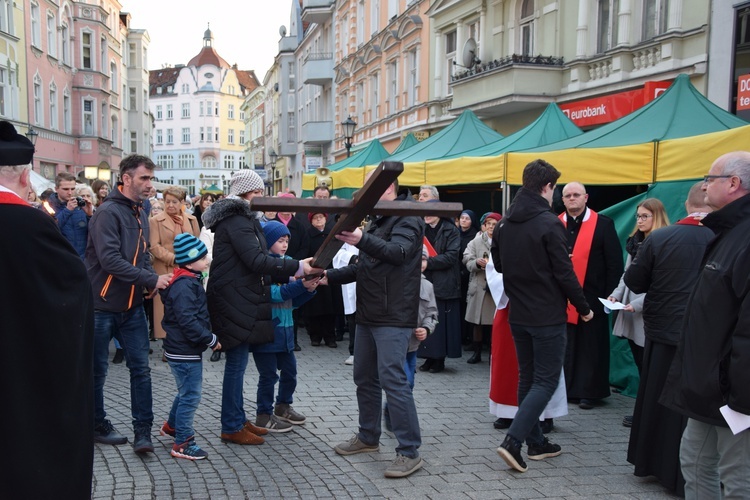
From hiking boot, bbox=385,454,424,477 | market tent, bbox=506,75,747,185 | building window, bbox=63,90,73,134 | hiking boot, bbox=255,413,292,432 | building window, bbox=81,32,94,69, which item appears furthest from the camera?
building window, bbox=81,32,94,69

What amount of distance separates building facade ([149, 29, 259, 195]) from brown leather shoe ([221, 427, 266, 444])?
96609 mm

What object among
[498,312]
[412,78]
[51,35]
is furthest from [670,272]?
[51,35]

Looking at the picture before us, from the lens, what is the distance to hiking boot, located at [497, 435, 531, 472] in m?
4.59

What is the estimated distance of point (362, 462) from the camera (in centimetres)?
483

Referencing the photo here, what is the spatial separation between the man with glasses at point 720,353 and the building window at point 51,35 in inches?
1396

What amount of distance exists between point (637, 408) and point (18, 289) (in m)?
3.86

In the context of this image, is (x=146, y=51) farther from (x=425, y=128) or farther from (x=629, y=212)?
(x=629, y=212)

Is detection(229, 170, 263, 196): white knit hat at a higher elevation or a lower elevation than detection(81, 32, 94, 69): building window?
lower

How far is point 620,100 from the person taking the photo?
1339 centimetres

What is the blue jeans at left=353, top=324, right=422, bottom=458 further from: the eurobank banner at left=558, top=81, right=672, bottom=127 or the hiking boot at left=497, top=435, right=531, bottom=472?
the eurobank banner at left=558, top=81, right=672, bottom=127

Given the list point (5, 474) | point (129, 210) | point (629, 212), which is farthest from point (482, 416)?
point (5, 474)

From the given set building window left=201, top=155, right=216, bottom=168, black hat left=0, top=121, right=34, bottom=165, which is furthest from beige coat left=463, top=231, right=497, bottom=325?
building window left=201, top=155, right=216, bottom=168

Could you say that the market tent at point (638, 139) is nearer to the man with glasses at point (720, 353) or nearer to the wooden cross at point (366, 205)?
the man with glasses at point (720, 353)

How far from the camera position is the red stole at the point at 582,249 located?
245 inches
